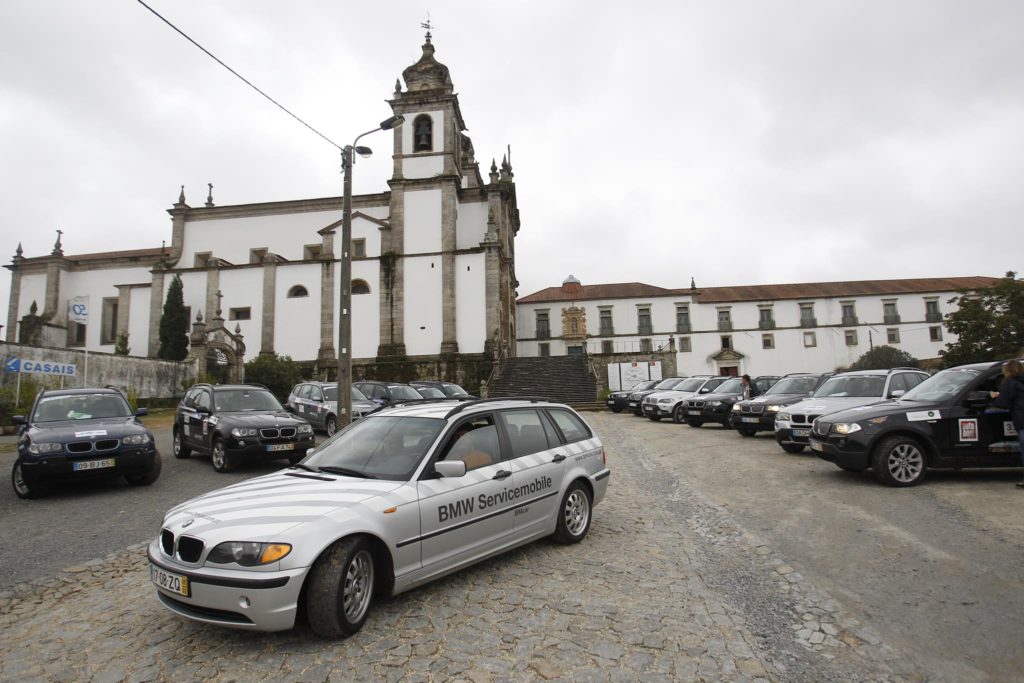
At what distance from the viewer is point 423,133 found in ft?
125

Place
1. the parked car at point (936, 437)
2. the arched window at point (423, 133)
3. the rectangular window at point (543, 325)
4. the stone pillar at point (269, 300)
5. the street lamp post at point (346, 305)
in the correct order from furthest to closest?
the rectangular window at point (543, 325) → the arched window at point (423, 133) → the stone pillar at point (269, 300) → the street lamp post at point (346, 305) → the parked car at point (936, 437)

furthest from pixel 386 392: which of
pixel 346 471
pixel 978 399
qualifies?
pixel 978 399

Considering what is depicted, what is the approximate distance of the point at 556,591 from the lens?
4.39 m

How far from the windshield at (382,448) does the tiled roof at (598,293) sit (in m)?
55.4

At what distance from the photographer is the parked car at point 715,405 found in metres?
16.4

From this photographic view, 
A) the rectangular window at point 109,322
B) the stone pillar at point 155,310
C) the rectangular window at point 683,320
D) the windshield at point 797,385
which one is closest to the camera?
the windshield at point 797,385

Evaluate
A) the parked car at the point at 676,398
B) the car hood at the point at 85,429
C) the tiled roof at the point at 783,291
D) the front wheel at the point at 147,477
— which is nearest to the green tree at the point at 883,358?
the tiled roof at the point at 783,291

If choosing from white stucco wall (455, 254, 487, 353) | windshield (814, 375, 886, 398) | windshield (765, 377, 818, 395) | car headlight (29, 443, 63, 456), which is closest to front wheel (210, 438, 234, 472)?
car headlight (29, 443, 63, 456)

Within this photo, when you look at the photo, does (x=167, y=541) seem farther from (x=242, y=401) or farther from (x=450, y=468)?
(x=242, y=401)

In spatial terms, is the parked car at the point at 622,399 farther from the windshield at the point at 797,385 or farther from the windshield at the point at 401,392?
the windshield at the point at 401,392

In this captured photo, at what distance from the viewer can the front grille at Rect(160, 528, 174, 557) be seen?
3682mm

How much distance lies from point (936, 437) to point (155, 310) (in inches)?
1733

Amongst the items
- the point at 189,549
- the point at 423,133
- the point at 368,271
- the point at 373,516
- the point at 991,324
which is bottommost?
the point at 189,549

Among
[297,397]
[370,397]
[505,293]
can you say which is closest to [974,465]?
[370,397]
